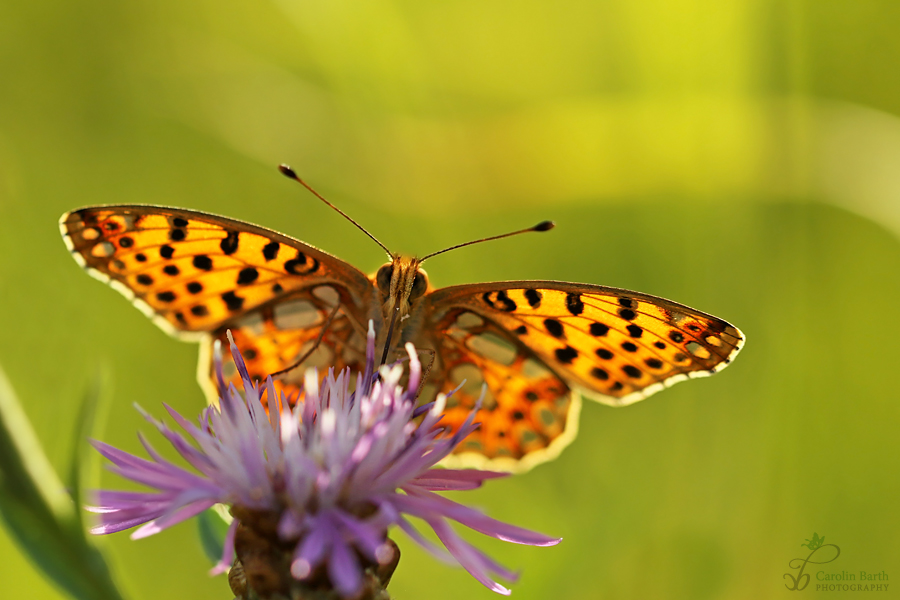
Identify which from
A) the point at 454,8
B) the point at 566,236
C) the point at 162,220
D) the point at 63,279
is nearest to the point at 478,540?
the point at 162,220

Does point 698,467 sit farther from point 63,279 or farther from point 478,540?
point 63,279

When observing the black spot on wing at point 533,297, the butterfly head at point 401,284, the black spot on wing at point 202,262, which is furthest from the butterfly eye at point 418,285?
the black spot on wing at point 202,262

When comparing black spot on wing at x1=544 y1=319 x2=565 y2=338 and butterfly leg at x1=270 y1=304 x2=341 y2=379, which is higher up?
black spot on wing at x1=544 y1=319 x2=565 y2=338

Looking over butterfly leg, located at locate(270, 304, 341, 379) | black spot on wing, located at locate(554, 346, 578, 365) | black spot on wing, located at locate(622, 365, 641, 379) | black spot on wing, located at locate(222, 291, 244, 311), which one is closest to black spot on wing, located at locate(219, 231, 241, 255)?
black spot on wing, located at locate(222, 291, 244, 311)

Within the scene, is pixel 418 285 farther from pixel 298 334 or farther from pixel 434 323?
pixel 298 334

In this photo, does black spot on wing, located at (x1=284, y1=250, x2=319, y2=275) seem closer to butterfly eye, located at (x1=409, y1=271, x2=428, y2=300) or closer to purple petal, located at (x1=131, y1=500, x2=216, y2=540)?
butterfly eye, located at (x1=409, y1=271, x2=428, y2=300)

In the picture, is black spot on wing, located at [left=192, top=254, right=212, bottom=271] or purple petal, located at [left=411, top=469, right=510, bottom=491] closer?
purple petal, located at [left=411, top=469, right=510, bottom=491]

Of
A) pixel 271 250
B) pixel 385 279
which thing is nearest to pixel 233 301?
pixel 271 250
